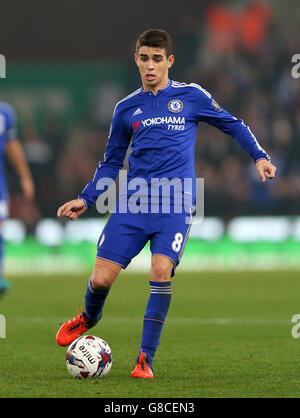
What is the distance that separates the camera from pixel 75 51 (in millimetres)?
25922

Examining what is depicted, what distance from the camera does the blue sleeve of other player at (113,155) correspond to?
18.3 feet

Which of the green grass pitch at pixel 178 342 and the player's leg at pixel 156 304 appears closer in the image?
the green grass pitch at pixel 178 342

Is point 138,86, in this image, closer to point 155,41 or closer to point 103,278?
point 155,41

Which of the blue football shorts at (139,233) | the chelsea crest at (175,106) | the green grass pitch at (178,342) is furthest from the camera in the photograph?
the chelsea crest at (175,106)

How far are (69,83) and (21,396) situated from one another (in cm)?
2082

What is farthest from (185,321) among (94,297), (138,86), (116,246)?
(138,86)

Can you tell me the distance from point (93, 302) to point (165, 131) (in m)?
1.13

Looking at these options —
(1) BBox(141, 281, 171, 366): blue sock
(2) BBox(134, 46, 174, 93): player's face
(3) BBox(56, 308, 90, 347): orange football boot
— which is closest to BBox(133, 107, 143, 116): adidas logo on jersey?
(2) BBox(134, 46, 174, 93): player's face

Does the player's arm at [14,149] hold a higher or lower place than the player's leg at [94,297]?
higher

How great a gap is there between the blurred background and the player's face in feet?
38.5

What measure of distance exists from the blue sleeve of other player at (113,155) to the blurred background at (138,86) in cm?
1143

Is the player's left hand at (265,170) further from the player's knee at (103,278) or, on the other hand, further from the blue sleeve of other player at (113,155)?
the player's knee at (103,278)

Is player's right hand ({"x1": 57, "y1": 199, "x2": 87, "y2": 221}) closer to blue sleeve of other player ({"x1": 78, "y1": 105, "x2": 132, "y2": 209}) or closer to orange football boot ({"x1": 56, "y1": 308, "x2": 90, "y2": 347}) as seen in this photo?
blue sleeve of other player ({"x1": 78, "y1": 105, "x2": 132, "y2": 209})

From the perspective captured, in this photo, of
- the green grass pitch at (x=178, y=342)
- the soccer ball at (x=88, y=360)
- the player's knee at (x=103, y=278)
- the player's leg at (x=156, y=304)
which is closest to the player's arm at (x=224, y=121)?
the player's leg at (x=156, y=304)
